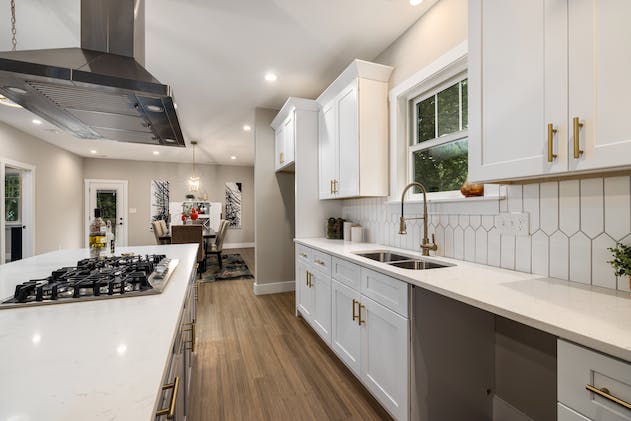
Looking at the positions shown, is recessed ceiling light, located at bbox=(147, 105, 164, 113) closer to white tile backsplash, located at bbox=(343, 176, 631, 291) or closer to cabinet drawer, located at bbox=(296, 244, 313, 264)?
cabinet drawer, located at bbox=(296, 244, 313, 264)

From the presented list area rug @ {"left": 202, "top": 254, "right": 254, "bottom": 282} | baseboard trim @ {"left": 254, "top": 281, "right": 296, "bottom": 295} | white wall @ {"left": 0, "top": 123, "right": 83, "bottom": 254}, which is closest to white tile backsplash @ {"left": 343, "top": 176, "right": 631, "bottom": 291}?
baseboard trim @ {"left": 254, "top": 281, "right": 296, "bottom": 295}

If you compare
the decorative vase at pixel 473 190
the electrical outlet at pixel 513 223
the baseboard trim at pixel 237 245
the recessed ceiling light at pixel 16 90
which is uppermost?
the recessed ceiling light at pixel 16 90

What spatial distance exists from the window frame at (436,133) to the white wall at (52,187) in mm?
6185

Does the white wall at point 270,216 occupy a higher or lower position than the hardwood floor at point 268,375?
higher

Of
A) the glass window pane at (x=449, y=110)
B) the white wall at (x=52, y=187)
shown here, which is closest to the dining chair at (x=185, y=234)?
the white wall at (x=52, y=187)

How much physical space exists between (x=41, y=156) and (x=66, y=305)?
676cm

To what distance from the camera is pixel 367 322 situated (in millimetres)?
1780

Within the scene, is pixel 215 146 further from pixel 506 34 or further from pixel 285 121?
pixel 506 34

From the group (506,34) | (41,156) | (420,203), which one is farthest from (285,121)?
(41,156)

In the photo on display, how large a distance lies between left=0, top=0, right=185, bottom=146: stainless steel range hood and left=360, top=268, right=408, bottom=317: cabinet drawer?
4.71 ft

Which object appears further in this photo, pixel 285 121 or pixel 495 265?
Answer: pixel 285 121

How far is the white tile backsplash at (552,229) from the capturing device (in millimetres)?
1169

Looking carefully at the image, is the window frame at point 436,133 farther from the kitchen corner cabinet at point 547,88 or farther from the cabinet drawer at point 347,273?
the cabinet drawer at point 347,273

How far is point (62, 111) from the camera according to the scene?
4.79ft
